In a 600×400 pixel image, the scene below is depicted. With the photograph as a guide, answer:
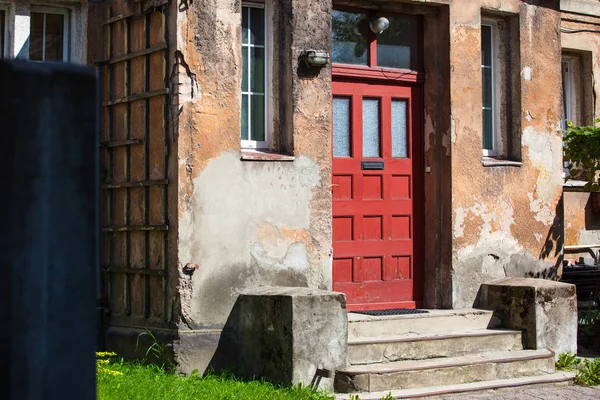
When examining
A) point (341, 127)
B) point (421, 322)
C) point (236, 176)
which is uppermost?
point (341, 127)

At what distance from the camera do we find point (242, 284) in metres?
7.85

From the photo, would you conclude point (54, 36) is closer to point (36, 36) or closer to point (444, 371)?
point (36, 36)

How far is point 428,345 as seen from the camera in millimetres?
8094

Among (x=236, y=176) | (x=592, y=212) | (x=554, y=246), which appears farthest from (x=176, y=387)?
(x=592, y=212)

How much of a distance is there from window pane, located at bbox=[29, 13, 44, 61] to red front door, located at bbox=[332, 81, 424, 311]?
2929mm

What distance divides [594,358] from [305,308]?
12.0 ft

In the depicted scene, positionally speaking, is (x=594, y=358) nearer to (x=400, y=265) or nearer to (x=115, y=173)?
(x=400, y=265)

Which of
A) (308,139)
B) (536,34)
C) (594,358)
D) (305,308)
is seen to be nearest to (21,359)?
(305,308)

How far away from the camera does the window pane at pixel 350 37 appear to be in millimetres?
9000

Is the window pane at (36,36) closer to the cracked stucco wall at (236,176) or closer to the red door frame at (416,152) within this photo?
the cracked stucco wall at (236,176)

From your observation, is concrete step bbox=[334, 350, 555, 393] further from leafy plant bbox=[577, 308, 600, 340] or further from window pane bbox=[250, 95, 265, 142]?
window pane bbox=[250, 95, 265, 142]

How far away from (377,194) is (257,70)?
1.85 m

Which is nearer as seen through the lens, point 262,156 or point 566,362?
point 262,156

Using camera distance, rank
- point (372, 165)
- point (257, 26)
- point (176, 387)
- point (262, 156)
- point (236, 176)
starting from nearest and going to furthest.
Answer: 1. point (176, 387)
2. point (236, 176)
3. point (262, 156)
4. point (257, 26)
5. point (372, 165)
